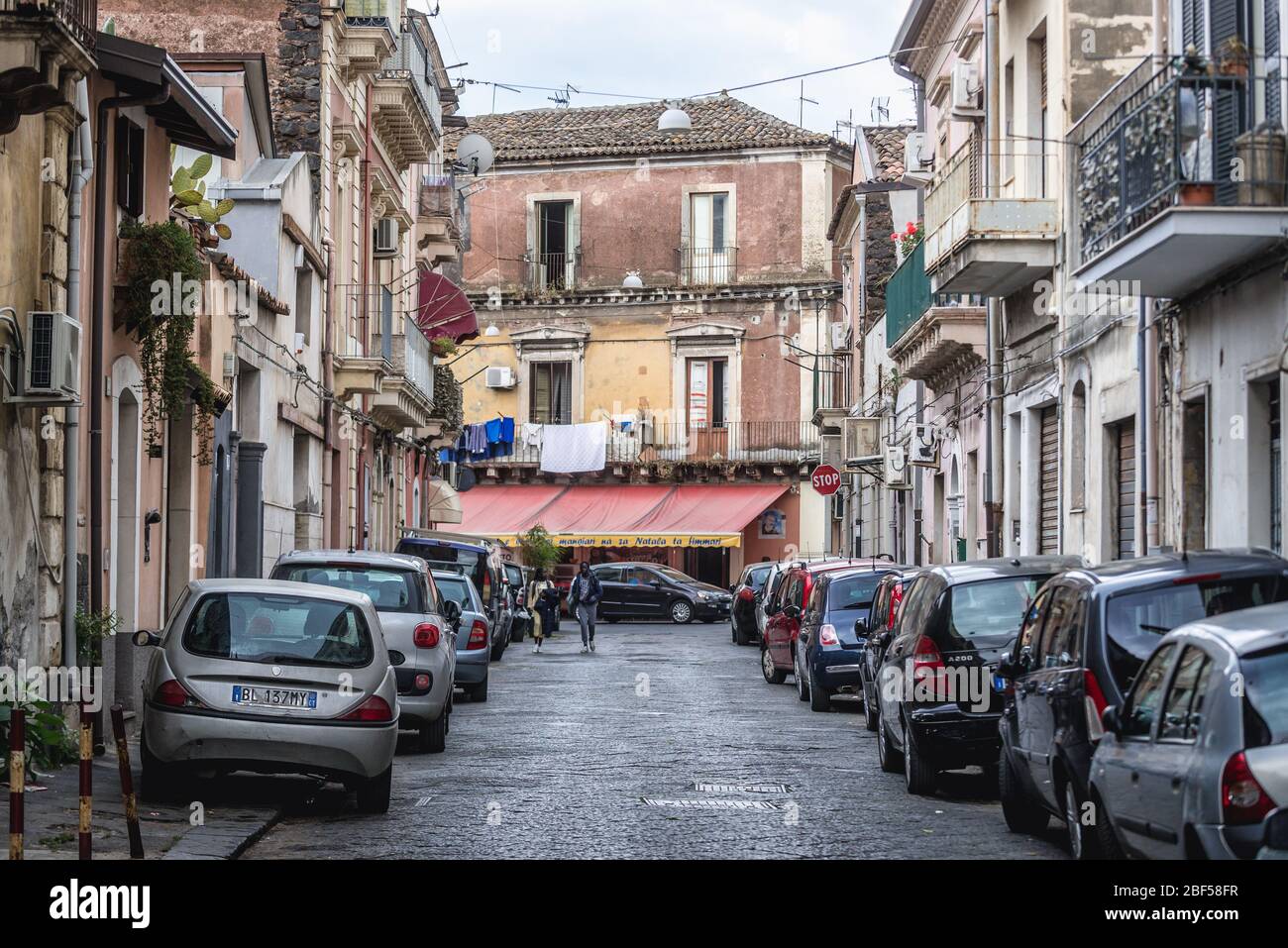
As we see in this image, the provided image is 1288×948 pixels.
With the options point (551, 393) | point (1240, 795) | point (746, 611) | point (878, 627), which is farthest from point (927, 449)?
point (1240, 795)

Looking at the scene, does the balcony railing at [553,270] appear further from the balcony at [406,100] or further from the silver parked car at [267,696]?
the silver parked car at [267,696]

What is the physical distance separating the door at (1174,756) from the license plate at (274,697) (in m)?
6.14

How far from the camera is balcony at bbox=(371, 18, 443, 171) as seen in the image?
3519 cm

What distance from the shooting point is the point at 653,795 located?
558 inches

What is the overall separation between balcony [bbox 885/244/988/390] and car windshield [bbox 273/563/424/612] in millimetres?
12597

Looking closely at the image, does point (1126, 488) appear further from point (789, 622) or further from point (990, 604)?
point (990, 604)

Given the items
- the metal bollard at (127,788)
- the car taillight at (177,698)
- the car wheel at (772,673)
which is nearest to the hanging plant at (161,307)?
the car taillight at (177,698)

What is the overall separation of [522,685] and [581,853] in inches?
635

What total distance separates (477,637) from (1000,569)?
32.6 feet

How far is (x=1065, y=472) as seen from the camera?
24.0 meters

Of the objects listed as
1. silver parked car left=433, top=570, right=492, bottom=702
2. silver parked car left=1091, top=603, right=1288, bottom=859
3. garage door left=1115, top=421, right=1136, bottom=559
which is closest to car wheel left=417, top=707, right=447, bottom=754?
silver parked car left=433, top=570, right=492, bottom=702

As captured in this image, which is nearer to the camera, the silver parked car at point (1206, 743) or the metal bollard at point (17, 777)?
the silver parked car at point (1206, 743)

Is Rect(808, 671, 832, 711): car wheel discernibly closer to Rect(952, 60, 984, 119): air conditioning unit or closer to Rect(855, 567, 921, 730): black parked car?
Rect(855, 567, 921, 730): black parked car

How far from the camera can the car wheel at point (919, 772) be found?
46.8ft
